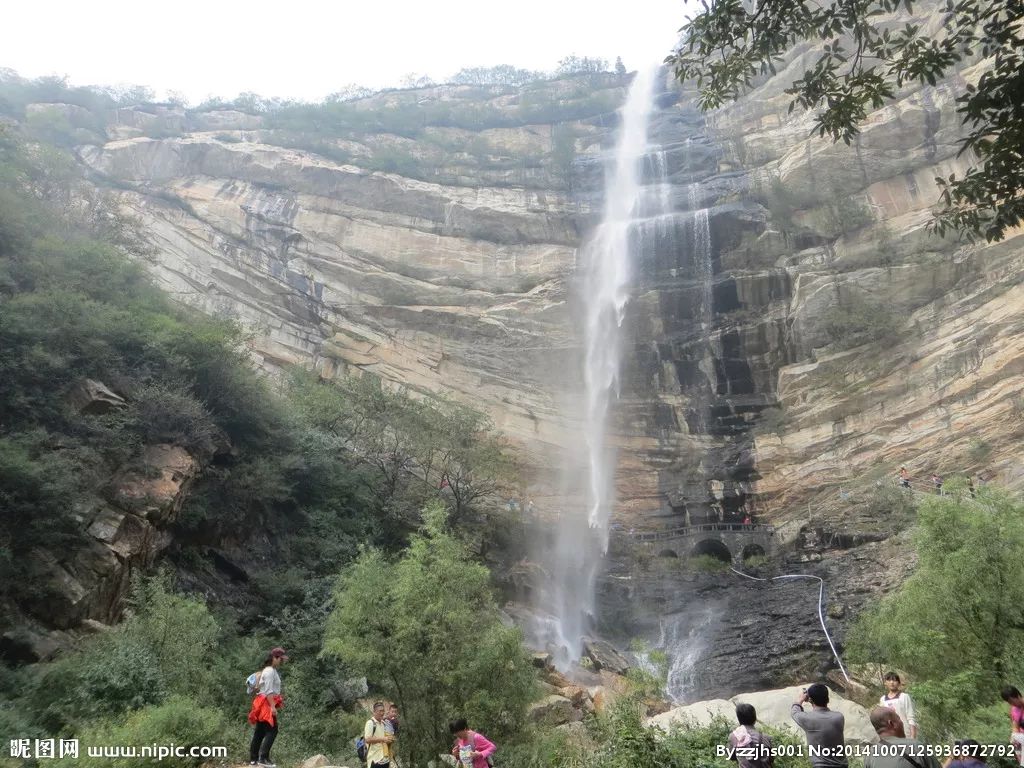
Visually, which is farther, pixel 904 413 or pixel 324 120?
pixel 324 120

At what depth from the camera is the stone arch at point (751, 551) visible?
2325 cm

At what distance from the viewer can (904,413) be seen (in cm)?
2181

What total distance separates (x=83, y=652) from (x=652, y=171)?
3387 centimetres

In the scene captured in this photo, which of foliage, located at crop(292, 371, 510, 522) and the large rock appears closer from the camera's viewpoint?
the large rock

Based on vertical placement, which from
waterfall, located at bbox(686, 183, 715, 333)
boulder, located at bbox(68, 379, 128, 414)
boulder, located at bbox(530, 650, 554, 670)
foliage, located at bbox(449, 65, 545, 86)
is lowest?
boulder, located at bbox(530, 650, 554, 670)

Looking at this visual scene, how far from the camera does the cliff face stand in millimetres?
20891

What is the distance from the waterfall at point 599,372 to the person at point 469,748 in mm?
13711

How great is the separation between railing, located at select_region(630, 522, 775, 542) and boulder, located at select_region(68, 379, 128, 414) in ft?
63.3

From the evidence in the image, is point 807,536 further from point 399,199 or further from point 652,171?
point 399,199

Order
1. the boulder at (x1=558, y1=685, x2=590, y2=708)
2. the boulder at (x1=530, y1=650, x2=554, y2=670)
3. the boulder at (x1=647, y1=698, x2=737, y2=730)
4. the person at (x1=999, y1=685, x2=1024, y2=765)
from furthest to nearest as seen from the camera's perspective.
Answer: the boulder at (x1=530, y1=650, x2=554, y2=670)
the boulder at (x1=558, y1=685, x2=590, y2=708)
the boulder at (x1=647, y1=698, x2=737, y2=730)
the person at (x1=999, y1=685, x2=1024, y2=765)

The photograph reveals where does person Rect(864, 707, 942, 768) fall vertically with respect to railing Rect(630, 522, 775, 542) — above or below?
below

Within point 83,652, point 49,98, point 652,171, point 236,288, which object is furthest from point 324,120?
point 83,652

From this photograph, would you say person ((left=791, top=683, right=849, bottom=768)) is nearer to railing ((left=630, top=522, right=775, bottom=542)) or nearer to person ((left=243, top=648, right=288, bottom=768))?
person ((left=243, top=648, right=288, bottom=768))

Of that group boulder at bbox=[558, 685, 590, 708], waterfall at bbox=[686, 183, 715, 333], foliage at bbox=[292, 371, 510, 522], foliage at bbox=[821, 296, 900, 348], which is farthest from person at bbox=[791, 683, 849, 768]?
waterfall at bbox=[686, 183, 715, 333]
